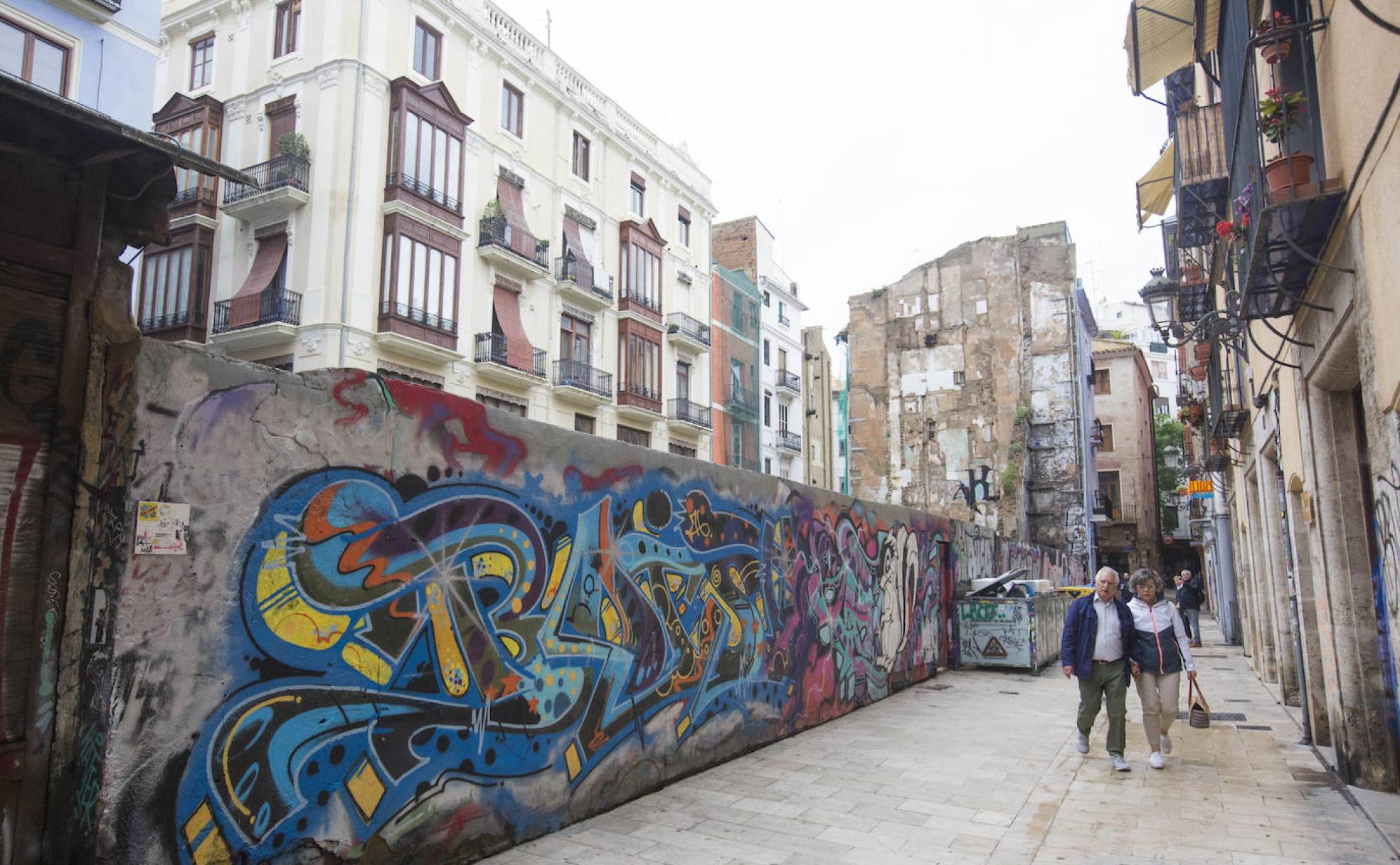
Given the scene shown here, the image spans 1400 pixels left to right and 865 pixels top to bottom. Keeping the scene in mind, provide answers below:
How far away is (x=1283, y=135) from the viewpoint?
5816 millimetres

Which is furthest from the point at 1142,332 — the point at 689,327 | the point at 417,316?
the point at 417,316

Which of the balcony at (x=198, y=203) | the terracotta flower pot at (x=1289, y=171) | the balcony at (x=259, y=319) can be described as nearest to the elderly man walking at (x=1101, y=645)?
the terracotta flower pot at (x=1289, y=171)

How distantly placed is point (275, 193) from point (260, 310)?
9.00ft

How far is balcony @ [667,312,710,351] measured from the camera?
1200 inches

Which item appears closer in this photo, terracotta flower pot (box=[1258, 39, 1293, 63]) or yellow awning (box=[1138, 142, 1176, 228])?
terracotta flower pot (box=[1258, 39, 1293, 63])

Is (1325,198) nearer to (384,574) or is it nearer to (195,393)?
(384,574)

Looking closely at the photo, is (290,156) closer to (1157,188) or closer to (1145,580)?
(1157,188)

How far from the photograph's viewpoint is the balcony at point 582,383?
2484 centimetres

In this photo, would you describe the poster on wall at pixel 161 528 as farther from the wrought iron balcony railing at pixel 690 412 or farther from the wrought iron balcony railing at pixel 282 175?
the wrought iron balcony railing at pixel 690 412

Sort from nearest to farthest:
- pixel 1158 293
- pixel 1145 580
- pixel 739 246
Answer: pixel 1145 580 → pixel 1158 293 → pixel 739 246

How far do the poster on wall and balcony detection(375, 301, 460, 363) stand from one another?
17.1 m

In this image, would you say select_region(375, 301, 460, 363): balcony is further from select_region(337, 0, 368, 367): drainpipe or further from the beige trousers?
the beige trousers

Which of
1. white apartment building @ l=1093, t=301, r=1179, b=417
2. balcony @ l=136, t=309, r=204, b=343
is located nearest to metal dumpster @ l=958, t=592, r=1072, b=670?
balcony @ l=136, t=309, r=204, b=343

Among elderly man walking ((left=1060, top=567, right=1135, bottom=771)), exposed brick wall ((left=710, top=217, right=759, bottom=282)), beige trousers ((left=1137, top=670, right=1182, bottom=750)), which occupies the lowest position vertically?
beige trousers ((left=1137, top=670, right=1182, bottom=750))
